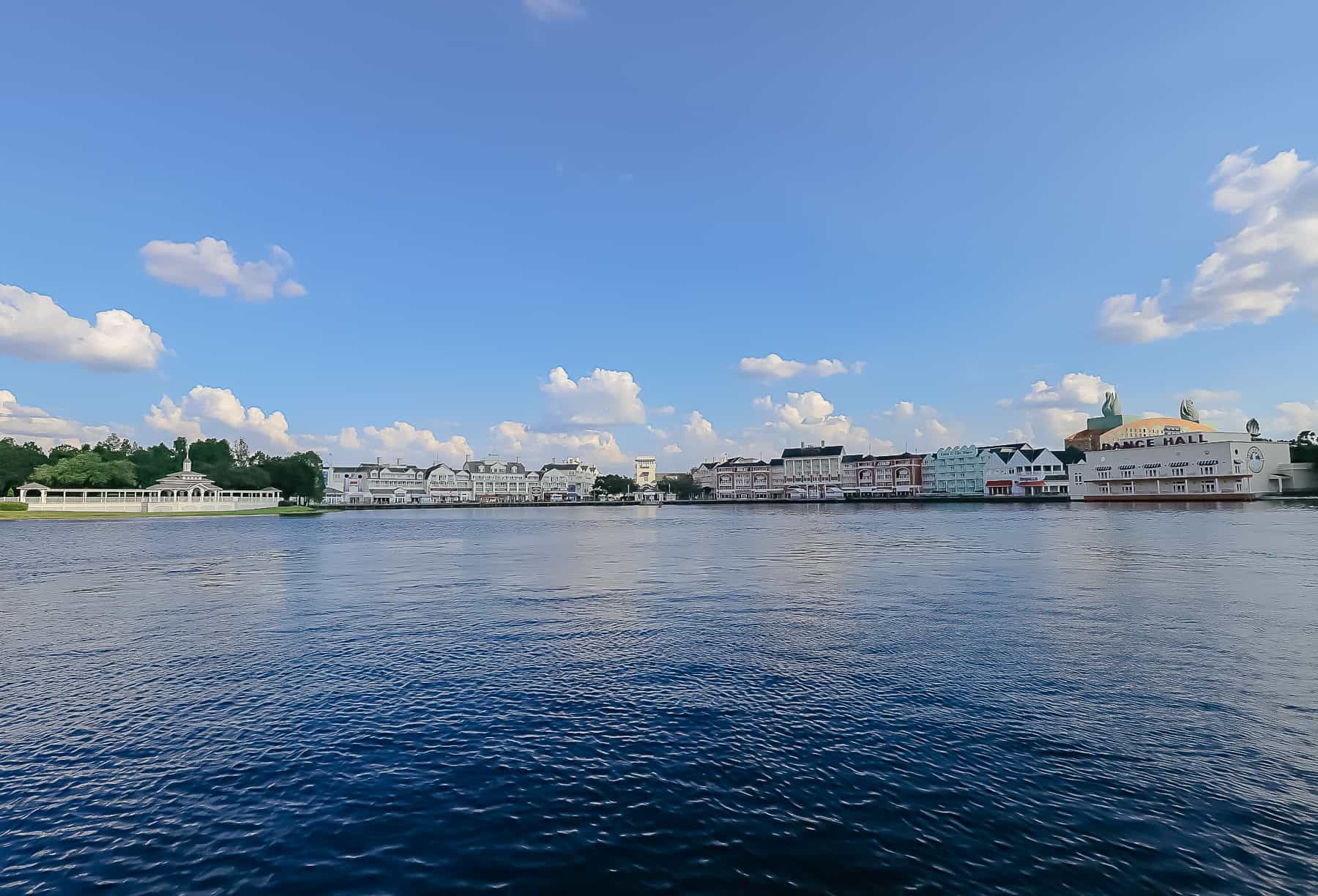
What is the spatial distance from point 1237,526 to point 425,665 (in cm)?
7501

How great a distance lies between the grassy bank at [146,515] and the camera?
8644cm

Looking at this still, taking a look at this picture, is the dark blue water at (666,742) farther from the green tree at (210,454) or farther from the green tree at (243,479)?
the green tree at (210,454)

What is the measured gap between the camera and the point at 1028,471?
16225 cm

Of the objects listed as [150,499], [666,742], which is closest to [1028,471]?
[666,742]

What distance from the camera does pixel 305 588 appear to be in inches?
1108

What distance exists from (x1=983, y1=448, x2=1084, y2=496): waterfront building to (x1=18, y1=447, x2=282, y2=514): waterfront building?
17276cm

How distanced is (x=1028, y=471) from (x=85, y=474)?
201682 mm

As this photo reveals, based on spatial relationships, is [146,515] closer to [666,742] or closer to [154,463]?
[154,463]

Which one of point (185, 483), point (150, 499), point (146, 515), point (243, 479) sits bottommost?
point (146, 515)

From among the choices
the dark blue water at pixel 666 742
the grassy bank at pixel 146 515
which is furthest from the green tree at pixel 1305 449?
the grassy bank at pixel 146 515

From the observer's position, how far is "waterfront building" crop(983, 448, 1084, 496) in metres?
159

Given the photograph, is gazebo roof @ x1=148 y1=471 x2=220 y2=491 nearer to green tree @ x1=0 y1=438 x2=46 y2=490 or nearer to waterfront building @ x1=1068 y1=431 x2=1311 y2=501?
green tree @ x1=0 y1=438 x2=46 y2=490

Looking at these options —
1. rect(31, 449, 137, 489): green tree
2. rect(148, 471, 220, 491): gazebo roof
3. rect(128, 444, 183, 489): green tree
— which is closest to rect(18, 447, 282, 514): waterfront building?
rect(148, 471, 220, 491): gazebo roof

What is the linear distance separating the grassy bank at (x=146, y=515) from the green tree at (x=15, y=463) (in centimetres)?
3652
